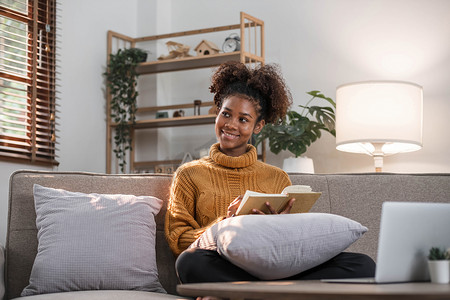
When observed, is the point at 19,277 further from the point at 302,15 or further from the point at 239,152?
the point at 302,15

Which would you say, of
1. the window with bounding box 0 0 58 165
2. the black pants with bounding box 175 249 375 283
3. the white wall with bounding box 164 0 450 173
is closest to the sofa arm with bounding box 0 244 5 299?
the black pants with bounding box 175 249 375 283

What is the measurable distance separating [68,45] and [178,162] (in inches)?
42.0

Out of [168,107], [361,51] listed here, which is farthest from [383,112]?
[168,107]

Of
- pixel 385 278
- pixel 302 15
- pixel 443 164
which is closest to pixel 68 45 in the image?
pixel 302 15

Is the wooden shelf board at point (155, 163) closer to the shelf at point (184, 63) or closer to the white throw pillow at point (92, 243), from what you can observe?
the shelf at point (184, 63)

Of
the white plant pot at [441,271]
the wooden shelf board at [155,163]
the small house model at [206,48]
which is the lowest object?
the white plant pot at [441,271]

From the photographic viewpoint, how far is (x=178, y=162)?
14.5ft

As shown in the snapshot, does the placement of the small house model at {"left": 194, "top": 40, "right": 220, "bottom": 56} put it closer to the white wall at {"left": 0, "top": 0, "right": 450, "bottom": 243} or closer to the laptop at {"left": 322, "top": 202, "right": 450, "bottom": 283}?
the white wall at {"left": 0, "top": 0, "right": 450, "bottom": 243}

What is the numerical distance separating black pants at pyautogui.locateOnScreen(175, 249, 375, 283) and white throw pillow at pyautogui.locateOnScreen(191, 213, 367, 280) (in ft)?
0.14

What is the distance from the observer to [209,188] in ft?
7.32

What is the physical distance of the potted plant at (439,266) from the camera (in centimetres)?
129

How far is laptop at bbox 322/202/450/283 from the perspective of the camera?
1326 mm

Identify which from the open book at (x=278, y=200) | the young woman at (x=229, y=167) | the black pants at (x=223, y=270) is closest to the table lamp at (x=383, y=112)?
the young woman at (x=229, y=167)

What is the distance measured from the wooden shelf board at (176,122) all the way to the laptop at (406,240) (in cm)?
281
